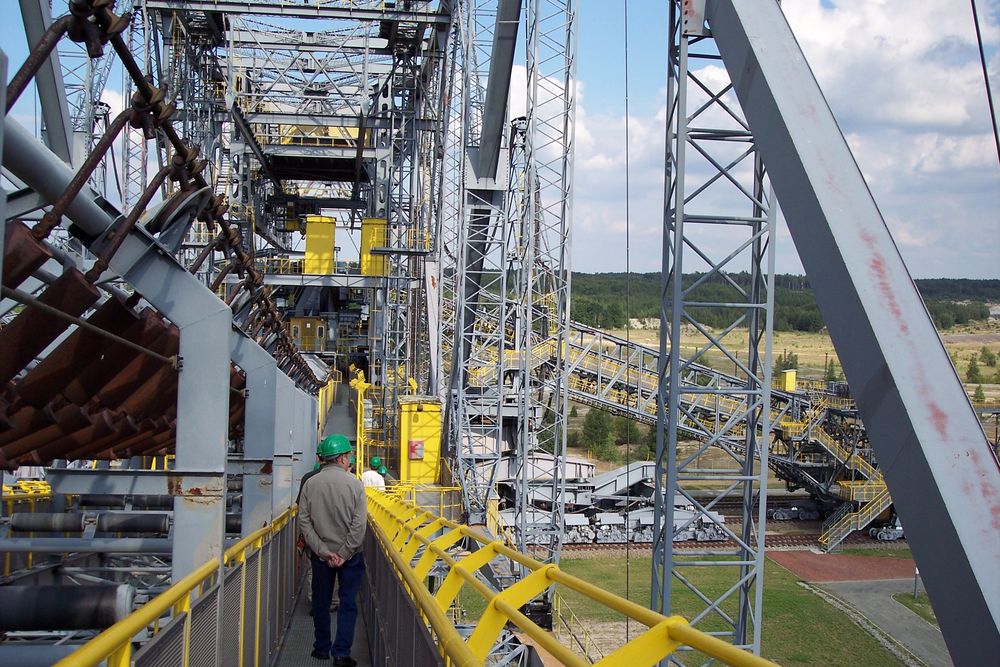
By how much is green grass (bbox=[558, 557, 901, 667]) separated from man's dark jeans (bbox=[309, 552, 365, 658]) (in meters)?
15.7

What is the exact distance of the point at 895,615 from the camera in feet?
87.5

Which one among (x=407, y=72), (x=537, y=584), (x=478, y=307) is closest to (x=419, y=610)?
(x=537, y=584)

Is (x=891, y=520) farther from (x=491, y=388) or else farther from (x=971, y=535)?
(x=971, y=535)

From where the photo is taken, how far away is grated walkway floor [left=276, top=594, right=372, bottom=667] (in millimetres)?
7504

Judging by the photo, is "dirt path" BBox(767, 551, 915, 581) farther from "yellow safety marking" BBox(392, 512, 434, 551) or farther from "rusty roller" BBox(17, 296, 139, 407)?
"rusty roller" BBox(17, 296, 139, 407)

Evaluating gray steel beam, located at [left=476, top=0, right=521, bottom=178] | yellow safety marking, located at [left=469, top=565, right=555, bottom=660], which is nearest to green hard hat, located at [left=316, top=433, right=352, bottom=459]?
yellow safety marking, located at [left=469, top=565, right=555, bottom=660]

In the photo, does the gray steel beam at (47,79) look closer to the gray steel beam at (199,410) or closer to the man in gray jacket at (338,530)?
the gray steel beam at (199,410)

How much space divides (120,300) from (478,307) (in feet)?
67.5

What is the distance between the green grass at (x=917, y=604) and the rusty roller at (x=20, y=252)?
89.0ft

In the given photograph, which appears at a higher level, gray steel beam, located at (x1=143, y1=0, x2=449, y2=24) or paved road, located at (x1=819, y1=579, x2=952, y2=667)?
gray steel beam, located at (x1=143, y1=0, x2=449, y2=24)

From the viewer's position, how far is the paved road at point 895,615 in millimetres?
24875

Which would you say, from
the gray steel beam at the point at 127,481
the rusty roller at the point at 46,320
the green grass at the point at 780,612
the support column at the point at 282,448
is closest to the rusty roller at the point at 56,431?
the gray steel beam at the point at 127,481

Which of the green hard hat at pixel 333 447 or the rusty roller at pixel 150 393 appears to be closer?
the rusty roller at pixel 150 393

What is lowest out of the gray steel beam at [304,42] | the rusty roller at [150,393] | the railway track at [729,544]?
the railway track at [729,544]
